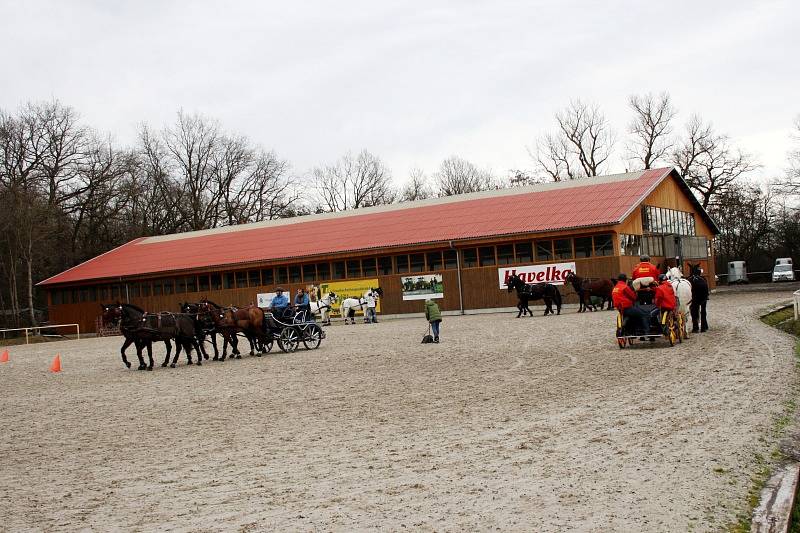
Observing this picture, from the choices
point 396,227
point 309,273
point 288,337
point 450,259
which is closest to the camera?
point 288,337

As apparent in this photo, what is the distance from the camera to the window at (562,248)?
120 ft

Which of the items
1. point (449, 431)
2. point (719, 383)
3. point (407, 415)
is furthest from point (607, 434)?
point (719, 383)

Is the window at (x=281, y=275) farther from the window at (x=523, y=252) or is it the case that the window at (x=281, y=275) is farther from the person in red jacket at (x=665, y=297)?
the person in red jacket at (x=665, y=297)

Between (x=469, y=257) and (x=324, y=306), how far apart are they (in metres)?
9.59

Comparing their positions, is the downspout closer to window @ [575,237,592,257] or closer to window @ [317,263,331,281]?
window @ [575,237,592,257]

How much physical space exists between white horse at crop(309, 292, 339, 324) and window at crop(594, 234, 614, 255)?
1163 centimetres

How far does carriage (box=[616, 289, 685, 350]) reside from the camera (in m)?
16.9

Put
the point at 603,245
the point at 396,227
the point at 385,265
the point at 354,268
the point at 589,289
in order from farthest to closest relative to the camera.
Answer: the point at 396,227 < the point at 354,268 < the point at 385,265 < the point at 603,245 < the point at 589,289

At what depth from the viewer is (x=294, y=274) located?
44656 millimetres

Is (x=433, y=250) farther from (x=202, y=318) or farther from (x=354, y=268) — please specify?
(x=202, y=318)

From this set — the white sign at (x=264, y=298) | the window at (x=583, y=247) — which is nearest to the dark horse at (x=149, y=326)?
the window at (x=583, y=247)

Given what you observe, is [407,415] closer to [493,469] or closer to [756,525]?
[493,469]

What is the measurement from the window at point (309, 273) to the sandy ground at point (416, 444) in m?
26.6

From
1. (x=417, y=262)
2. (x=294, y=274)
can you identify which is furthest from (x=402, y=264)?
(x=294, y=274)
